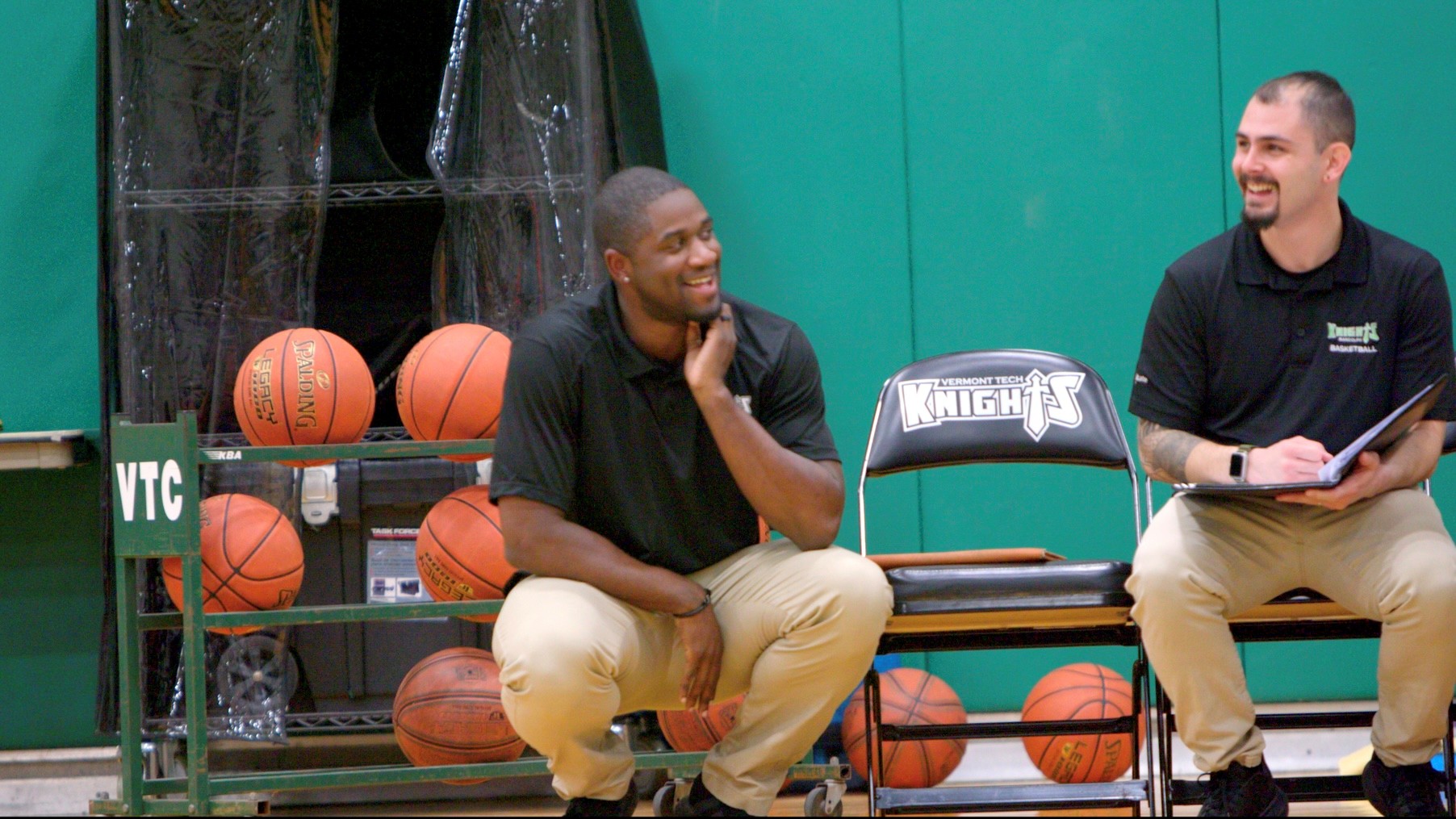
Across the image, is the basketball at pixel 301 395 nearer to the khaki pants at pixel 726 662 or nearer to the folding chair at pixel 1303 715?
Result: the khaki pants at pixel 726 662

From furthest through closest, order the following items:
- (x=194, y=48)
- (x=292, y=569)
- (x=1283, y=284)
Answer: (x=194, y=48) < (x=292, y=569) < (x=1283, y=284)

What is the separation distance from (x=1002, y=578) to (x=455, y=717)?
1456 mm

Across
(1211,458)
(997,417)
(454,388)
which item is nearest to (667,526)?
(454,388)

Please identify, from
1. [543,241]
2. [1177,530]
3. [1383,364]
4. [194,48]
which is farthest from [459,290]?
[1383,364]

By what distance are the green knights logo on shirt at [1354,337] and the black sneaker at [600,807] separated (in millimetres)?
1776

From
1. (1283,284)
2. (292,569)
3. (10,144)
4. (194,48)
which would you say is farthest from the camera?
(10,144)

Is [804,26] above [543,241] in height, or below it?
above

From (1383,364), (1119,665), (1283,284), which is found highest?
(1283,284)

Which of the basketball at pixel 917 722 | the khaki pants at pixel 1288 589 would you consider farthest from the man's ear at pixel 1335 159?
the basketball at pixel 917 722

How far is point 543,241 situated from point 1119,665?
92.6 inches

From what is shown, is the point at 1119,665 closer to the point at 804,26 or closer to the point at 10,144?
the point at 804,26

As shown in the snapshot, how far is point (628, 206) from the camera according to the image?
2768 mm

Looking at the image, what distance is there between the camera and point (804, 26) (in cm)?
456

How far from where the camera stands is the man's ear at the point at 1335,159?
9.67 feet
